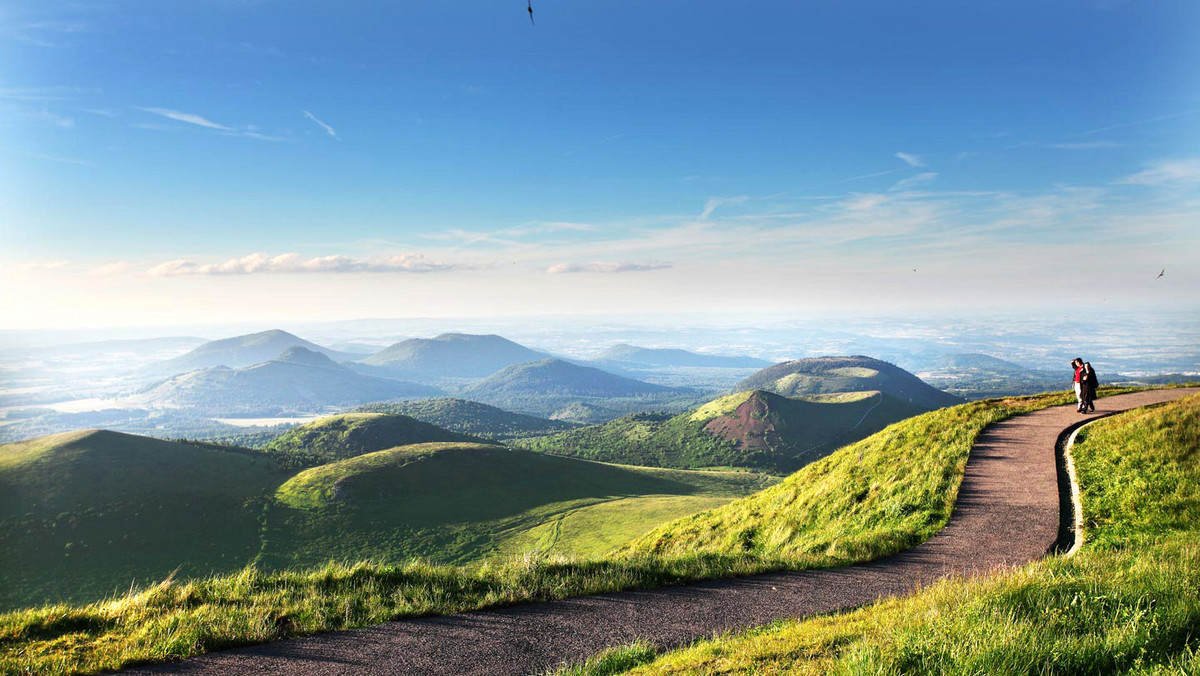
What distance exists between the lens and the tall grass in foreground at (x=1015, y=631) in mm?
5027

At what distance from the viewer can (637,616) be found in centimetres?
951

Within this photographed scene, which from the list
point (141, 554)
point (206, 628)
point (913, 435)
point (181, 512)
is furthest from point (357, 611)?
point (181, 512)

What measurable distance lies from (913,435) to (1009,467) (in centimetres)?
729

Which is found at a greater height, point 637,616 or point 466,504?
point 637,616

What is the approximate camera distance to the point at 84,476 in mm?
130375

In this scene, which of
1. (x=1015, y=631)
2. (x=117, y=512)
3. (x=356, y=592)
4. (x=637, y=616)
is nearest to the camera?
(x=1015, y=631)

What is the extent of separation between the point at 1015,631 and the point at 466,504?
439 feet

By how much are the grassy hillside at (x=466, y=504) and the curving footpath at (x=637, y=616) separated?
72934 millimetres

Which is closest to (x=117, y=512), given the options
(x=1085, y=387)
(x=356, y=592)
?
(x=356, y=592)

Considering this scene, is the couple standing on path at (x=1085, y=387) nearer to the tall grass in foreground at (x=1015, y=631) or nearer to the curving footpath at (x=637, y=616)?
the curving footpath at (x=637, y=616)

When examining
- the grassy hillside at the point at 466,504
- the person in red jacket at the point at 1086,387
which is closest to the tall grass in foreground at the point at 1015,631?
the person in red jacket at the point at 1086,387

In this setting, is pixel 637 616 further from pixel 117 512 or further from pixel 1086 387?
pixel 117 512

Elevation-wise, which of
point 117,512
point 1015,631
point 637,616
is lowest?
point 117,512

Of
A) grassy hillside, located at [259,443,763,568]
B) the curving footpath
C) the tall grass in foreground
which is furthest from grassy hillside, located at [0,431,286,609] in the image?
the tall grass in foreground
